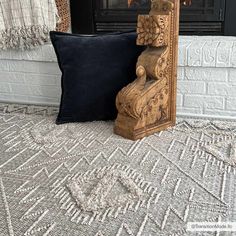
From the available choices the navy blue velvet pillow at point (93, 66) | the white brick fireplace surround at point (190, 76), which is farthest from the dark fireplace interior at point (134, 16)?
the navy blue velvet pillow at point (93, 66)

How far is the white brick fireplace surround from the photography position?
1373 millimetres

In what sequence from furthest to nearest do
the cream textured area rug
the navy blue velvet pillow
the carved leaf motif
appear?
the navy blue velvet pillow, the carved leaf motif, the cream textured area rug

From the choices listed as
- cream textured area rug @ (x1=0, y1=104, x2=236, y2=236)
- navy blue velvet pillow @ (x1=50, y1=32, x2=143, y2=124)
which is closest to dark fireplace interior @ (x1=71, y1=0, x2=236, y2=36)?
navy blue velvet pillow @ (x1=50, y1=32, x2=143, y2=124)

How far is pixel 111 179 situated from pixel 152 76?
43cm

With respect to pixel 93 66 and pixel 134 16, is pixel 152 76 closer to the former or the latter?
pixel 93 66

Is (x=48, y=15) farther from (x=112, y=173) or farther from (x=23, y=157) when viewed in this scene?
(x=112, y=173)

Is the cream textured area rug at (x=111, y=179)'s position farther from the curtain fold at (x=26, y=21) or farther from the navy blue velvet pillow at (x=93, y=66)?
the curtain fold at (x=26, y=21)

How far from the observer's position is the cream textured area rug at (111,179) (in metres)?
0.85

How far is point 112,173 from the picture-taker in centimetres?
104

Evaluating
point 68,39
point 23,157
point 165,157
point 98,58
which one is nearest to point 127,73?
point 98,58

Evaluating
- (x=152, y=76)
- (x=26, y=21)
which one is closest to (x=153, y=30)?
(x=152, y=76)

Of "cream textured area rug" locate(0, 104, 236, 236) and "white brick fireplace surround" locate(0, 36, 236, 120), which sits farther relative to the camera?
"white brick fireplace surround" locate(0, 36, 236, 120)

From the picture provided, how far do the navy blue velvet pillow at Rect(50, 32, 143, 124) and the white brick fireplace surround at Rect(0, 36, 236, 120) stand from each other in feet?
0.71

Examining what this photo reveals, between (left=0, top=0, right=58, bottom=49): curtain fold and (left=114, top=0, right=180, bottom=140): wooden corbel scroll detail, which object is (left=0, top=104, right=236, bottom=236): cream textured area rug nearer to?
(left=114, top=0, right=180, bottom=140): wooden corbel scroll detail
